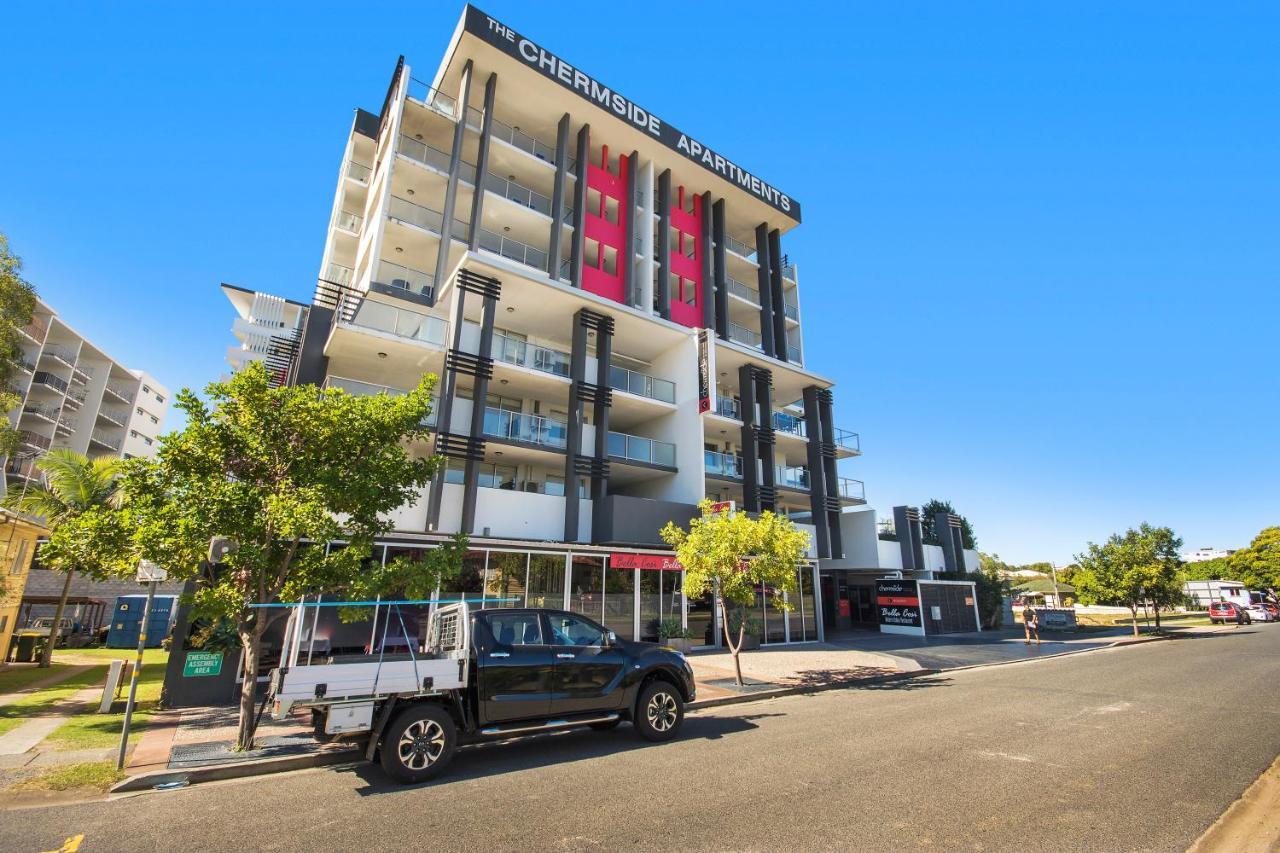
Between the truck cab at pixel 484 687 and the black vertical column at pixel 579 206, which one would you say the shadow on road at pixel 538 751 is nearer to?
the truck cab at pixel 484 687

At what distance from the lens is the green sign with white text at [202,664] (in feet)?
37.2

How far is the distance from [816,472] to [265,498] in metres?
25.9

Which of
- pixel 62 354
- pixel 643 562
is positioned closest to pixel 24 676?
pixel 643 562

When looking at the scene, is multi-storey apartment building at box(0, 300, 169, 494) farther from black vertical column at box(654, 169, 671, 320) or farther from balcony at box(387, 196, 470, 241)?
black vertical column at box(654, 169, 671, 320)

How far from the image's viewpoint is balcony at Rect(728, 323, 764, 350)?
3384cm

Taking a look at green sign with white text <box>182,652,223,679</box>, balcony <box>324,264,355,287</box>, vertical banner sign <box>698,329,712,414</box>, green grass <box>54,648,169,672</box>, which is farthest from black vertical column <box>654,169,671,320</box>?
green grass <box>54,648,169,672</box>

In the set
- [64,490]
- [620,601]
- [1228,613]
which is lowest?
[1228,613]

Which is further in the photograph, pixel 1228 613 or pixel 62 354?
pixel 62 354

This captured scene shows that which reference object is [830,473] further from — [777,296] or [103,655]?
[103,655]

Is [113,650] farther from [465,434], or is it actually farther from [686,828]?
[686,828]

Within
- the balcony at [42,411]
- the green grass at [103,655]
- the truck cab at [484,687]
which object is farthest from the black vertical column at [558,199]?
the balcony at [42,411]

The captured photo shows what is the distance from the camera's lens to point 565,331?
25984mm

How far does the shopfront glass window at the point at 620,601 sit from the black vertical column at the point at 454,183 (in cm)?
1410

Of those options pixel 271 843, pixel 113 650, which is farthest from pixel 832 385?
pixel 113 650
